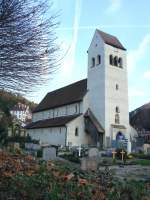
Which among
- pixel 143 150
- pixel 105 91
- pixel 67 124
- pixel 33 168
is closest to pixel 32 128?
pixel 67 124

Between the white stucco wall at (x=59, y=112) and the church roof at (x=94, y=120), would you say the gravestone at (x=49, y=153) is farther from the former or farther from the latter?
the white stucco wall at (x=59, y=112)

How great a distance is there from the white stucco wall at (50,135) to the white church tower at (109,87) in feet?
18.1

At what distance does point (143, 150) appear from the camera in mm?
33531

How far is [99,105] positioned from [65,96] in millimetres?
9165

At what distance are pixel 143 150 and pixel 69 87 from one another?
20338 millimetres

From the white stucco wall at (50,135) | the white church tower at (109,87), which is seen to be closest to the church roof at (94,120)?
the white church tower at (109,87)

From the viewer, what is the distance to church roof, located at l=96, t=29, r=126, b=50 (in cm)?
4338

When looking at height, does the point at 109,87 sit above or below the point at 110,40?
below

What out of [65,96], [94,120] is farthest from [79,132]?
[65,96]

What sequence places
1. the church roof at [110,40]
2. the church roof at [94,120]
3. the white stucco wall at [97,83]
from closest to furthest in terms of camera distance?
the church roof at [94,120]
the white stucco wall at [97,83]
the church roof at [110,40]

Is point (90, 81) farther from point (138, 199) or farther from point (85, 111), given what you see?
point (138, 199)

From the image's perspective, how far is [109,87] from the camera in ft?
135

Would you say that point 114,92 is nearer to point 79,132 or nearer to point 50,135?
point 79,132

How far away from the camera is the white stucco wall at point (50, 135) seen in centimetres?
4099
